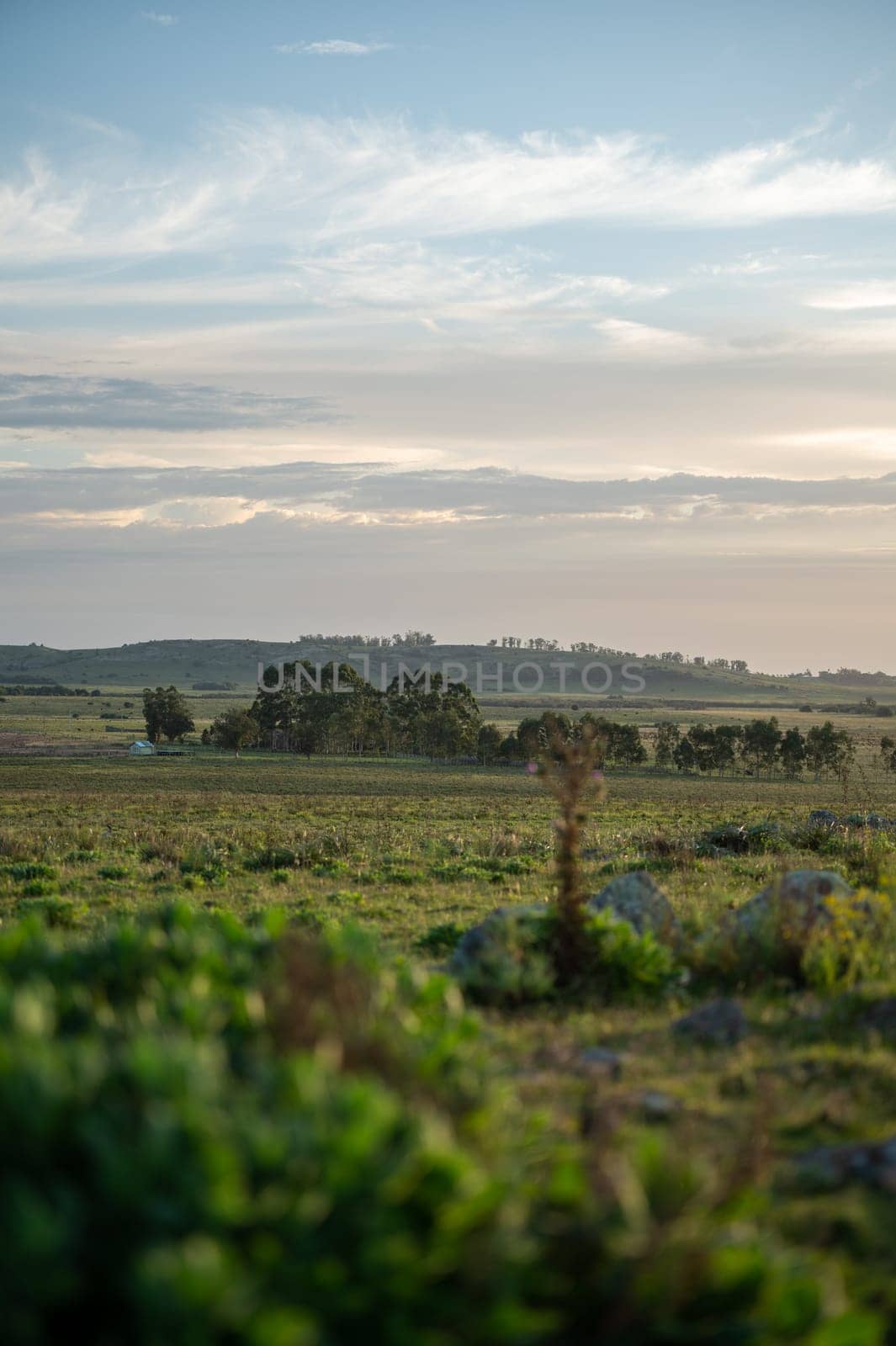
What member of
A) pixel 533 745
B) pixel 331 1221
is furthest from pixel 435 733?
pixel 331 1221

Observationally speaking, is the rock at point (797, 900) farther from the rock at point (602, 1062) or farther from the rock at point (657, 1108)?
the rock at point (657, 1108)

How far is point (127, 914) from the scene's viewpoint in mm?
12891

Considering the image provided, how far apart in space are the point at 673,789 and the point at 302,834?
1608 inches

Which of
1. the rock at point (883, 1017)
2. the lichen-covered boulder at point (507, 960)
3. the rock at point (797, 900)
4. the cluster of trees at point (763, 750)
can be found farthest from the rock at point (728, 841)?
the cluster of trees at point (763, 750)

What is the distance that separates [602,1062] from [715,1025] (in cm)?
126

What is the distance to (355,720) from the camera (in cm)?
10525

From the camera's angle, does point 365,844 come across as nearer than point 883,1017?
No

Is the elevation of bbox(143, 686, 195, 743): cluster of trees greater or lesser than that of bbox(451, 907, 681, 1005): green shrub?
lesser

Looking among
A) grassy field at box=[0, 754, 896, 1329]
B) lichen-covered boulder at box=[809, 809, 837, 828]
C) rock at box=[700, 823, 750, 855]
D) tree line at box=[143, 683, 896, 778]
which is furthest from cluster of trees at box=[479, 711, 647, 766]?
rock at box=[700, 823, 750, 855]

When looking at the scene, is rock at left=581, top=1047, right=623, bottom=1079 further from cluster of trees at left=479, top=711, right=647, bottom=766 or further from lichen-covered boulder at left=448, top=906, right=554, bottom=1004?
cluster of trees at left=479, top=711, right=647, bottom=766

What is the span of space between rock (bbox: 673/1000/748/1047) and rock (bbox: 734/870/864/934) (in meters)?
1.97

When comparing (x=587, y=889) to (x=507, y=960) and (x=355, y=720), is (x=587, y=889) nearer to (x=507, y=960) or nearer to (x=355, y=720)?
(x=507, y=960)

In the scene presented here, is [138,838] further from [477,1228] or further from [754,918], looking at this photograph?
[477,1228]

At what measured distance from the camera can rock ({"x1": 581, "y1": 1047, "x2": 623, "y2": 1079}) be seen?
20.1 feet
